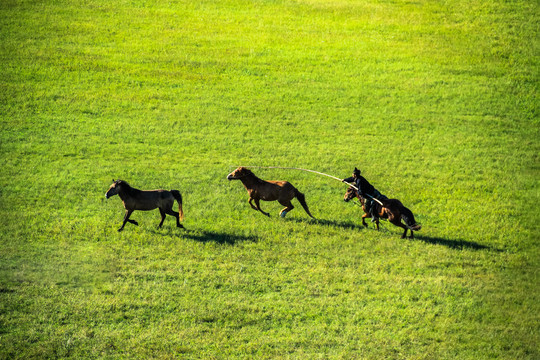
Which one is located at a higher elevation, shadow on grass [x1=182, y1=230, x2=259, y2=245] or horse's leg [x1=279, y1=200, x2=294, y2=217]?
horse's leg [x1=279, y1=200, x2=294, y2=217]

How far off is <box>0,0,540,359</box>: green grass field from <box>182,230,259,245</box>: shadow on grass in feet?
0.38

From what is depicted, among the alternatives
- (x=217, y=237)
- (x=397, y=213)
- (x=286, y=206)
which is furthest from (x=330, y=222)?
(x=217, y=237)

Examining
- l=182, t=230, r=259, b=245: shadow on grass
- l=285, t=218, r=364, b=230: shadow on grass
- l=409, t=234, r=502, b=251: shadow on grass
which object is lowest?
Answer: l=182, t=230, r=259, b=245: shadow on grass

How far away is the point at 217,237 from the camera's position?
20.6 m

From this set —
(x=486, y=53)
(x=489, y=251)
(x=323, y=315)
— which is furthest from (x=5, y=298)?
(x=486, y=53)

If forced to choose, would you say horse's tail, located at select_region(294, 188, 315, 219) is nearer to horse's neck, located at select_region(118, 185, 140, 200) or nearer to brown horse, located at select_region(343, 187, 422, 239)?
brown horse, located at select_region(343, 187, 422, 239)

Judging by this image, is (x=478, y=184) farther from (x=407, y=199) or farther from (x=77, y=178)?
(x=77, y=178)

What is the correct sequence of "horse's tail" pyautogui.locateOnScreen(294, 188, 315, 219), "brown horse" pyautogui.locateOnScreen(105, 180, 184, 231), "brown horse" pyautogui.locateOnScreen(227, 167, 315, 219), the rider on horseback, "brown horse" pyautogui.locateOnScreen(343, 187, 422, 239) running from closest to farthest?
"brown horse" pyautogui.locateOnScreen(343, 187, 422, 239)
"brown horse" pyautogui.locateOnScreen(105, 180, 184, 231)
the rider on horseback
"brown horse" pyautogui.locateOnScreen(227, 167, 315, 219)
"horse's tail" pyautogui.locateOnScreen(294, 188, 315, 219)

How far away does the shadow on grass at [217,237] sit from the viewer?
66.6ft

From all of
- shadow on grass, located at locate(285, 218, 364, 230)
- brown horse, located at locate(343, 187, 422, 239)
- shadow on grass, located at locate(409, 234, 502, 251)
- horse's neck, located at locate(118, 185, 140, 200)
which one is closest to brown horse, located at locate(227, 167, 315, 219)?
shadow on grass, located at locate(285, 218, 364, 230)

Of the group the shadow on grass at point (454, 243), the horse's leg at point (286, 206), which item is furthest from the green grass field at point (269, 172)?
the horse's leg at point (286, 206)

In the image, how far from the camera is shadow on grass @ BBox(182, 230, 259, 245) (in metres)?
20.3

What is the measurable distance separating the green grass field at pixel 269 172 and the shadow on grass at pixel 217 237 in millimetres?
117

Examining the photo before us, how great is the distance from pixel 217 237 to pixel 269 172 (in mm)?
6403
